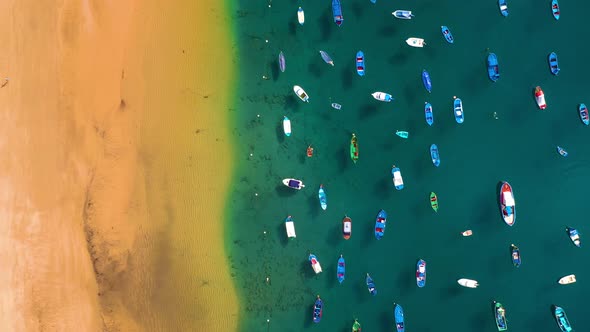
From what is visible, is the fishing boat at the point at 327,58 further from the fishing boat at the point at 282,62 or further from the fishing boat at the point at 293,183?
the fishing boat at the point at 293,183

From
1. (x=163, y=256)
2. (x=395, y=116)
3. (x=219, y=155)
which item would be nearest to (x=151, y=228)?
(x=163, y=256)

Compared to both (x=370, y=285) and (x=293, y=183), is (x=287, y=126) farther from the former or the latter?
(x=370, y=285)

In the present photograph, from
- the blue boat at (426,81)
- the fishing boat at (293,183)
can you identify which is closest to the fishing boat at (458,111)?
the blue boat at (426,81)

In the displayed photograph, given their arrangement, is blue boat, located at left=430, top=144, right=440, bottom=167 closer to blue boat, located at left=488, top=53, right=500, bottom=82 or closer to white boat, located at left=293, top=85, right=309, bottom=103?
blue boat, located at left=488, top=53, right=500, bottom=82

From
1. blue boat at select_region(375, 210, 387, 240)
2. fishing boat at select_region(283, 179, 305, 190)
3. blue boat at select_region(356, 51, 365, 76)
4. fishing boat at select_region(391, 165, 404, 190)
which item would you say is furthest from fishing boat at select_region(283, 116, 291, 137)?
blue boat at select_region(375, 210, 387, 240)

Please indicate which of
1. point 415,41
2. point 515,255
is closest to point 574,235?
point 515,255

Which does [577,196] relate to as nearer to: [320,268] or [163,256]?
[320,268]
